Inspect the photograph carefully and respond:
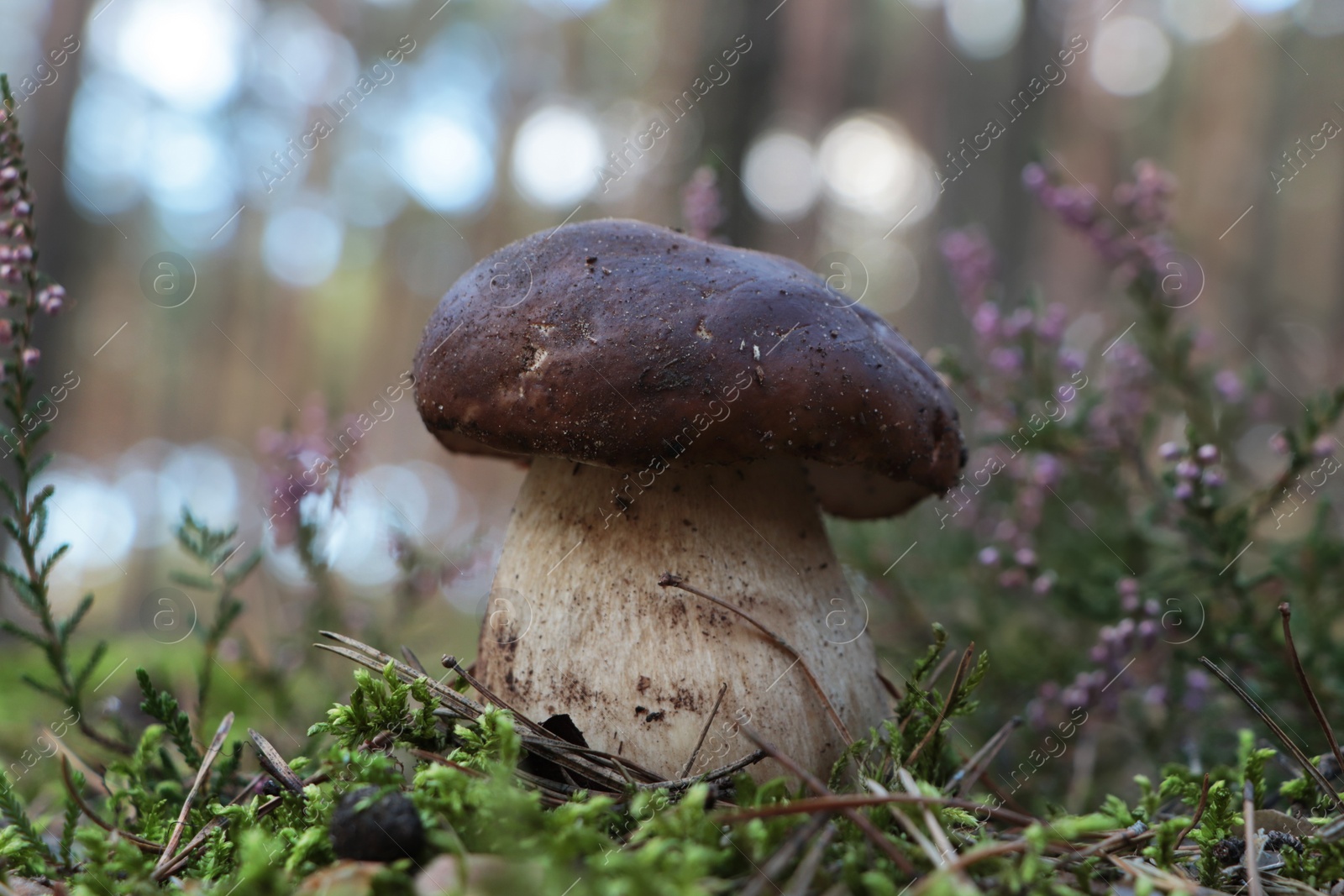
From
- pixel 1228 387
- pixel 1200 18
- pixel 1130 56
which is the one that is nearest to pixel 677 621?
pixel 1228 387

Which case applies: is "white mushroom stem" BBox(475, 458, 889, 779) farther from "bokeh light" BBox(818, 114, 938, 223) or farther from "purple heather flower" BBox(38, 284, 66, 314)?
"bokeh light" BBox(818, 114, 938, 223)

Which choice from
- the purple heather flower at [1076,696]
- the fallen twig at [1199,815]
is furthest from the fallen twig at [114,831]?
the purple heather flower at [1076,696]

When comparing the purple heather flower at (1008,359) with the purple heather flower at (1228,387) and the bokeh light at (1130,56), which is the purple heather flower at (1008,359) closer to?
the purple heather flower at (1228,387)

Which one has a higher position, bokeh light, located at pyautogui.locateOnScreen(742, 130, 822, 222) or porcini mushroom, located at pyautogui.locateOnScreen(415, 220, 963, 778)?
bokeh light, located at pyautogui.locateOnScreen(742, 130, 822, 222)

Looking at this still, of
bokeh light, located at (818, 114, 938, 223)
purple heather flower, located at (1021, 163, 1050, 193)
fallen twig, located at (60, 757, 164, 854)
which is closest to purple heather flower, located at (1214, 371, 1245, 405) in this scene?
purple heather flower, located at (1021, 163, 1050, 193)

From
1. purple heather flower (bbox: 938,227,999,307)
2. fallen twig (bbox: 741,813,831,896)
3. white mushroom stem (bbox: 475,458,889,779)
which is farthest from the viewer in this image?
purple heather flower (bbox: 938,227,999,307)

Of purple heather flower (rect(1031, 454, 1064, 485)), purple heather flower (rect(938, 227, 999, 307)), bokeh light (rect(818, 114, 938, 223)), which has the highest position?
bokeh light (rect(818, 114, 938, 223))

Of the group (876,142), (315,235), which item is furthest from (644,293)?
(315,235)
